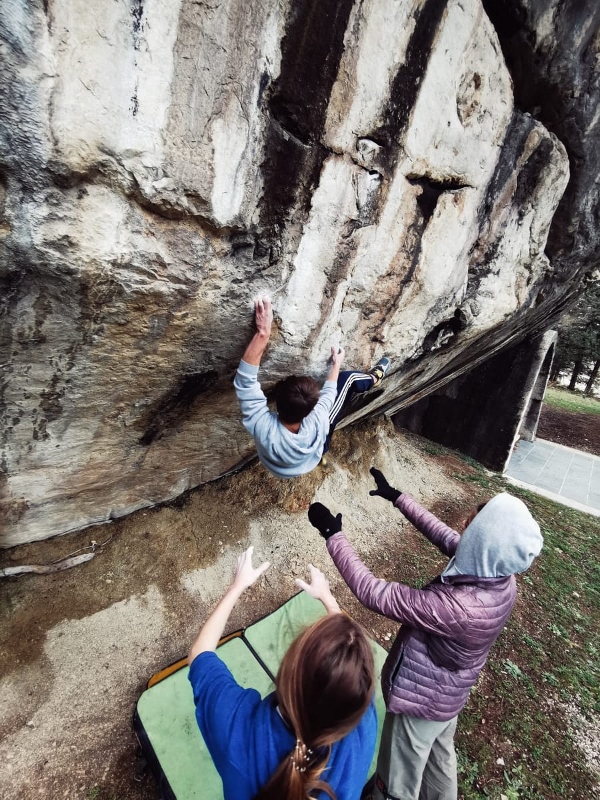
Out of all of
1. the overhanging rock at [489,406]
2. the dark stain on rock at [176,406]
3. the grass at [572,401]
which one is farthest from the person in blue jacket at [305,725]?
the grass at [572,401]

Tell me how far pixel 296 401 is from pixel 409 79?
1.88 meters

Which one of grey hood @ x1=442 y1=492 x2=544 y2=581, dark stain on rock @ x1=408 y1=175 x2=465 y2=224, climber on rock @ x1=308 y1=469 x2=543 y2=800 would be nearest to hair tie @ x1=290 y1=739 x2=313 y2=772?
climber on rock @ x1=308 y1=469 x2=543 y2=800

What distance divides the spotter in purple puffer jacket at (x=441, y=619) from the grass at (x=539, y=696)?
56.1 inches

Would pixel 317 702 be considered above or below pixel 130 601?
above

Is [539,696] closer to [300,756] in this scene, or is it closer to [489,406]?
[300,756]

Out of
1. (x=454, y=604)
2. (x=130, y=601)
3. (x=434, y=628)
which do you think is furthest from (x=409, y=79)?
(x=130, y=601)

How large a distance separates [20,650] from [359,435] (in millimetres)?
4539

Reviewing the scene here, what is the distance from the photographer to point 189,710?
9.23ft

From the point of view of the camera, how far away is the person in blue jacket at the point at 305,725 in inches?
47.2

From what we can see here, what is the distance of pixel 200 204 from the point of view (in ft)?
6.18

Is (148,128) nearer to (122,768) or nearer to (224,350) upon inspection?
(224,350)

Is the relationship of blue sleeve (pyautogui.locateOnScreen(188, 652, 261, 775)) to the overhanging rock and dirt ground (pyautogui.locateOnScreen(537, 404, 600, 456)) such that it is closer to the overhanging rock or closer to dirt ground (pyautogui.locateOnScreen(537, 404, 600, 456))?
the overhanging rock

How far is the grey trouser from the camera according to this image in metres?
2.20

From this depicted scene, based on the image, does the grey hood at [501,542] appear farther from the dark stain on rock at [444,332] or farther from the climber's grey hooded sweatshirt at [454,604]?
the dark stain on rock at [444,332]
